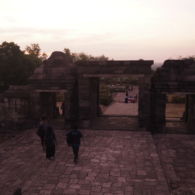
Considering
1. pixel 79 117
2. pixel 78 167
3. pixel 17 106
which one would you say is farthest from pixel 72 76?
pixel 78 167

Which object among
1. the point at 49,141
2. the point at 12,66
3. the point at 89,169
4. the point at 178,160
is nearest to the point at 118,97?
the point at 12,66

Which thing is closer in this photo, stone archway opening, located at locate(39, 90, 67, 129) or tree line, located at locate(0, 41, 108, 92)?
stone archway opening, located at locate(39, 90, 67, 129)

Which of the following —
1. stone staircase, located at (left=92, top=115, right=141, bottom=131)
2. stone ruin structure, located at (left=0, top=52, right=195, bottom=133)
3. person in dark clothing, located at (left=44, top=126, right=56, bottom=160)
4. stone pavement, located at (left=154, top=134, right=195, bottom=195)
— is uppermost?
stone ruin structure, located at (left=0, top=52, right=195, bottom=133)

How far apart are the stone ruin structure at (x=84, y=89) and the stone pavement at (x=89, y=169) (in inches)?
81.3

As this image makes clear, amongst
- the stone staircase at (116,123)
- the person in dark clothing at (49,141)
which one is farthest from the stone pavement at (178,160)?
the person in dark clothing at (49,141)

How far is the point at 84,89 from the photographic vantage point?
12633 mm

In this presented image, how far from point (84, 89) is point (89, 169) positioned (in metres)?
5.83

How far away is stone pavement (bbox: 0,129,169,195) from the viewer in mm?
6477

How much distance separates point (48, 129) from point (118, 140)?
12.9 feet

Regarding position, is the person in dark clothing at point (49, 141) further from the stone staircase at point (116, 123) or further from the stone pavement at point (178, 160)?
the stone staircase at point (116, 123)

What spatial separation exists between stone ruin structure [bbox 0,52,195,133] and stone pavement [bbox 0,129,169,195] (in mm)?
2064

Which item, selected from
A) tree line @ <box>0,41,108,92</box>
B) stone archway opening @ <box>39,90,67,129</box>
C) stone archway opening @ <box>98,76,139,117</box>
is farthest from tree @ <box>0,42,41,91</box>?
stone archway opening @ <box>39,90,67,129</box>

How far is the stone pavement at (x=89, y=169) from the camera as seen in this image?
648 cm

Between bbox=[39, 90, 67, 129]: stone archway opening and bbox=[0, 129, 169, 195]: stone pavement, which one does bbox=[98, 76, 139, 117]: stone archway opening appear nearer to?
bbox=[39, 90, 67, 129]: stone archway opening
